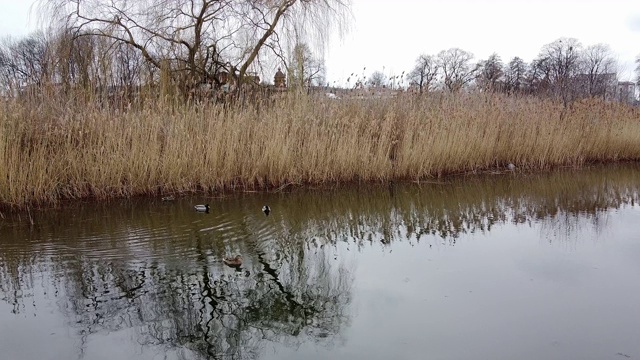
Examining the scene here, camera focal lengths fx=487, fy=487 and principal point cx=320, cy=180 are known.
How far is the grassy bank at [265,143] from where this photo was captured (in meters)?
4.85

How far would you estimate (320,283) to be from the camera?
2.87 m

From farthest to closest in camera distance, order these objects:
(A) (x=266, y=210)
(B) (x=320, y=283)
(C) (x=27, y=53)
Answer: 1. (C) (x=27, y=53)
2. (A) (x=266, y=210)
3. (B) (x=320, y=283)

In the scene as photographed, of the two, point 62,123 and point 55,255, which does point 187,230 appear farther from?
point 62,123

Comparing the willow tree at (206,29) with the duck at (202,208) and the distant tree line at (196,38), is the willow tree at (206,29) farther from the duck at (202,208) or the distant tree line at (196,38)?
the duck at (202,208)

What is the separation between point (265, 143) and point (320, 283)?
316 centimetres

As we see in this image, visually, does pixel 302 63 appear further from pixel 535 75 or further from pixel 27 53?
pixel 535 75

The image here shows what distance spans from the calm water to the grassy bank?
0.46m

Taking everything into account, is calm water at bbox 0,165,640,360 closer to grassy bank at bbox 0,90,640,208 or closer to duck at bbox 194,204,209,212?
duck at bbox 194,204,209,212

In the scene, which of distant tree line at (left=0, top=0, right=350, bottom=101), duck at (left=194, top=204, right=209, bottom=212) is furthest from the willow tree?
duck at (left=194, top=204, right=209, bottom=212)

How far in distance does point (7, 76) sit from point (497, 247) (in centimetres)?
506

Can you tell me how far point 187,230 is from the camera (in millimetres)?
3949

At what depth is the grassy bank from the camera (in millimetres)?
4848

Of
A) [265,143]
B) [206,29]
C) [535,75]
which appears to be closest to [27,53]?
[206,29]

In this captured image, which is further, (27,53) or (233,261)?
(27,53)
